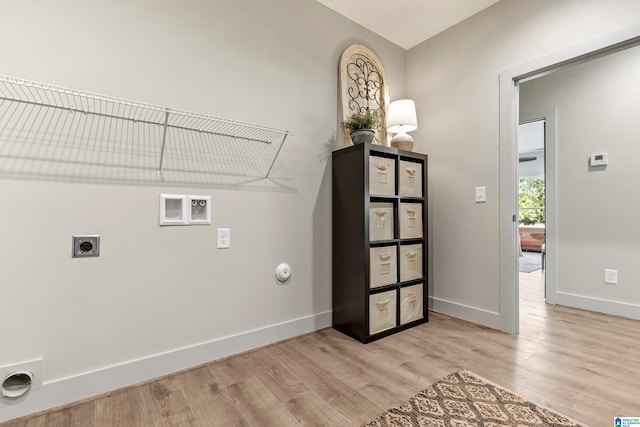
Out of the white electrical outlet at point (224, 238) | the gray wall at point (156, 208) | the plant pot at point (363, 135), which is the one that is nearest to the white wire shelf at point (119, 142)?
the gray wall at point (156, 208)

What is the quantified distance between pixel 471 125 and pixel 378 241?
52.0 inches

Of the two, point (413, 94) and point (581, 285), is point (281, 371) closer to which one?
point (413, 94)

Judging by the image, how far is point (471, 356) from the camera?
1895 millimetres

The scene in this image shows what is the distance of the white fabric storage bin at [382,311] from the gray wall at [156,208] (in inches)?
16.0

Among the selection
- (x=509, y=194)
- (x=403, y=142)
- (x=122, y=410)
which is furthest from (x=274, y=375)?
(x=509, y=194)

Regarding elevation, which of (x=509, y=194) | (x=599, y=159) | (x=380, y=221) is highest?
(x=599, y=159)

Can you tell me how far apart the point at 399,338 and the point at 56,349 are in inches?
78.1

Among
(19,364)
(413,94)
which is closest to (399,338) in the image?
(19,364)

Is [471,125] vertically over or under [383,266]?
over

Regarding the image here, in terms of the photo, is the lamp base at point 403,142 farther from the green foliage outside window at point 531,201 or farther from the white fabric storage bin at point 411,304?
the green foliage outside window at point 531,201

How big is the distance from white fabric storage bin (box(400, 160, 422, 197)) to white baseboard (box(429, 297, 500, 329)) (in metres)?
1.03

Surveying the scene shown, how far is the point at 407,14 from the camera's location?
254 cm

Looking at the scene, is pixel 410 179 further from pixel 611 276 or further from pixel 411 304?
pixel 611 276

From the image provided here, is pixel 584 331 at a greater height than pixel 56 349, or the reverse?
pixel 56 349
